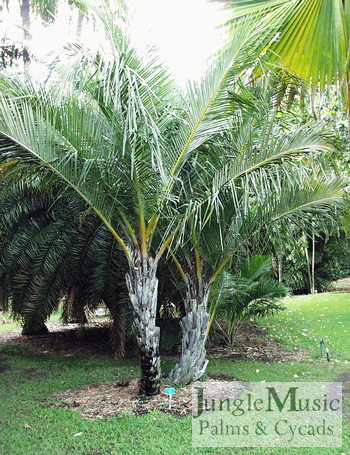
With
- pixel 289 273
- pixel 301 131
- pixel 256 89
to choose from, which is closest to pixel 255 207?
pixel 301 131

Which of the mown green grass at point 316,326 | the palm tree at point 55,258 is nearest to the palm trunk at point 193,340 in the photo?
the palm tree at point 55,258

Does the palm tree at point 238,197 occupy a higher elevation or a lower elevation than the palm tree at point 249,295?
higher

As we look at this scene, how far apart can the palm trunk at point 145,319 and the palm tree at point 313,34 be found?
2789 millimetres

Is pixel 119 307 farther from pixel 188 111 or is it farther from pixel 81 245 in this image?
pixel 188 111

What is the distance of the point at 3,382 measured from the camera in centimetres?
555

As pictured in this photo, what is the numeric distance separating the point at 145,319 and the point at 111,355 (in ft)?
10.5

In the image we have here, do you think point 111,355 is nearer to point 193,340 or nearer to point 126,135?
point 193,340

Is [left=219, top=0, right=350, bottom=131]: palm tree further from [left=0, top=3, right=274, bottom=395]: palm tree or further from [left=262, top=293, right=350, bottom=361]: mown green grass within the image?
[left=262, top=293, right=350, bottom=361]: mown green grass

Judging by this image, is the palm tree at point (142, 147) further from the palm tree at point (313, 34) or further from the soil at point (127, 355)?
the palm tree at point (313, 34)

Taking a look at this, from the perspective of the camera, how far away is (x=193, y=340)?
507 cm

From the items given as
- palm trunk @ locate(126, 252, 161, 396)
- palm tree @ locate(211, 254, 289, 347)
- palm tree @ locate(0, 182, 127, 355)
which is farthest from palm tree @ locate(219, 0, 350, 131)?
palm tree @ locate(0, 182, 127, 355)

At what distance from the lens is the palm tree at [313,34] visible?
2.28 m

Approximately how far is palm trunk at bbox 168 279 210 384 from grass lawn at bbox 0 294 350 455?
2.48ft

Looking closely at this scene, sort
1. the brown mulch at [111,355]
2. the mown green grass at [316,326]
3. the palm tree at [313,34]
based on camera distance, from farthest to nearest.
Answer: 1. the mown green grass at [316,326]
2. the brown mulch at [111,355]
3. the palm tree at [313,34]
